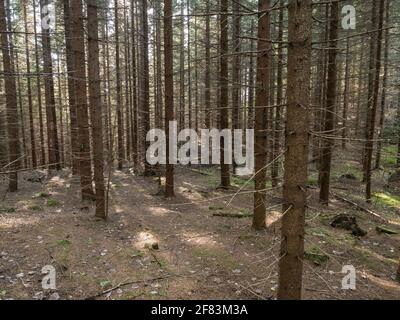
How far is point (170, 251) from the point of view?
8609 millimetres

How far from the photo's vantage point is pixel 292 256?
427cm

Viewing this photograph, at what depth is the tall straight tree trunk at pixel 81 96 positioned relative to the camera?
1093 cm

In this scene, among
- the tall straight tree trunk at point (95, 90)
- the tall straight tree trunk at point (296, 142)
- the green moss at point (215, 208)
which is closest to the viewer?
the tall straight tree trunk at point (296, 142)

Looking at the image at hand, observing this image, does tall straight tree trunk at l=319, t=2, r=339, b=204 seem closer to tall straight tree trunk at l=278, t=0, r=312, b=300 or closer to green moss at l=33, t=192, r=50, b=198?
tall straight tree trunk at l=278, t=0, r=312, b=300

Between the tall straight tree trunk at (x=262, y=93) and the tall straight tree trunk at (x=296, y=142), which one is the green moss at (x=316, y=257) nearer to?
the tall straight tree trunk at (x=262, y=93)

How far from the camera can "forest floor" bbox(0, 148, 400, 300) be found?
678 cm

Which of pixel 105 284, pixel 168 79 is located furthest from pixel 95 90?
pixel 105 284

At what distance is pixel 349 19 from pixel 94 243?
48.0 ft

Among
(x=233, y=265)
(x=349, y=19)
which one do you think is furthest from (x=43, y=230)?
(x=349, y=19)

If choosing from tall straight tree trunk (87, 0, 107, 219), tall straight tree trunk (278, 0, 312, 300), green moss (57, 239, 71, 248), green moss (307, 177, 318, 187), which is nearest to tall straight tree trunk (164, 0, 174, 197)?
tall straight tree trunk (87, 0, 107, 219)

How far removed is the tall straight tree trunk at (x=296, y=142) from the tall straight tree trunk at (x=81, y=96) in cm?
754

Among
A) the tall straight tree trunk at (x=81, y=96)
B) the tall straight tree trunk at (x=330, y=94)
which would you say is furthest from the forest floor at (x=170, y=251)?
the tall straight tree trunk at (x=81, y=96)

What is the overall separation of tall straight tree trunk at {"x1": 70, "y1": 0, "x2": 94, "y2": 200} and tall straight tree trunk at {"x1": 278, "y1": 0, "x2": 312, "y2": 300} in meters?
7.54
